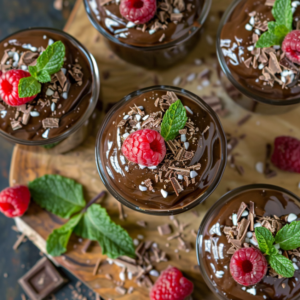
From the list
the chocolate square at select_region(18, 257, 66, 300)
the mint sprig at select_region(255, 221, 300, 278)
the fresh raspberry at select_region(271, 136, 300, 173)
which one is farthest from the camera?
the chocolate square at select_region(18, 257, 66, 300)

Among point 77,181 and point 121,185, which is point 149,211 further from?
point 77,181

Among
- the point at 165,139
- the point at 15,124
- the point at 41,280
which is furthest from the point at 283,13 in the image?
the point at 41,280

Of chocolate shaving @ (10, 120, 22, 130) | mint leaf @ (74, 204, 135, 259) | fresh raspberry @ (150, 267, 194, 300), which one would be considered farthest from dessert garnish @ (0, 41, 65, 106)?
fresh raspberry @ (150, 267, 194, 300)

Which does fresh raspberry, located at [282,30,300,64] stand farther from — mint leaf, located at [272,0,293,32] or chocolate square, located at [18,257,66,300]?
chocolate square, located at [18,257,66,300]

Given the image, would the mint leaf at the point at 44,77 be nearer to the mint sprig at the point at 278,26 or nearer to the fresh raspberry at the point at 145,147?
the fresh raspberry at the point at 145,147

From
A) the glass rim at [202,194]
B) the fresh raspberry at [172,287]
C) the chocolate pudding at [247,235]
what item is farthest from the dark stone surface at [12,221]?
the chocolate pudding at [247,235]
